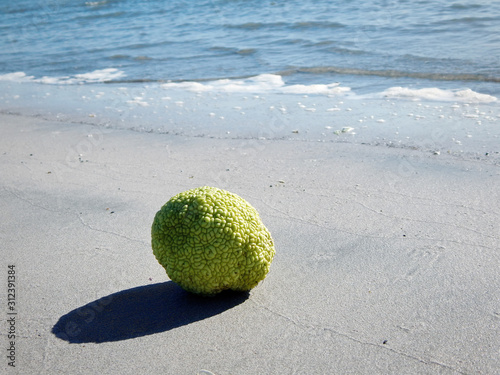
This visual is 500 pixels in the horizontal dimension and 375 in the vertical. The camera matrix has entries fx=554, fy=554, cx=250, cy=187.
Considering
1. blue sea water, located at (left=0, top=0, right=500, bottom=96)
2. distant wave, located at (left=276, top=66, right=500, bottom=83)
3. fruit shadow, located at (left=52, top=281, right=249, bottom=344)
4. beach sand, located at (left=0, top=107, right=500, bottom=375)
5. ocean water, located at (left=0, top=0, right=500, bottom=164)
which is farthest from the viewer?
blue sea water, located at (left=0, top=0, right=500, bottom=96)

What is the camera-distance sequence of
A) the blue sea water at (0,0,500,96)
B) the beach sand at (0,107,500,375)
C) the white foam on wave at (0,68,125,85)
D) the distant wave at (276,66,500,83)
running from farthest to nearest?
the white foam on wave at (0,68,125,85) → the blue sea water at (0,0,500,96) → the distant wave at (276,66,500,83) → the beach sand at (0,107,500,375)

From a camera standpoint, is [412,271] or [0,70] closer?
[412,271]

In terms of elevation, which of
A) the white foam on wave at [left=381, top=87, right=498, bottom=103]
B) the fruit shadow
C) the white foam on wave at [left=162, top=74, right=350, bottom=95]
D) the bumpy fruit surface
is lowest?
the white foam on wave at [left=381, top=87, right=498, bottom=103]

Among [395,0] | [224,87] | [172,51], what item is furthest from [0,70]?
[395,0]

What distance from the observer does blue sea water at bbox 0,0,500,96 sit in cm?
959

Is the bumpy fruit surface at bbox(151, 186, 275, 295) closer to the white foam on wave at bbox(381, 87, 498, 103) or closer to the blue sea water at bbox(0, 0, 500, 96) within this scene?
the white foam on wave at bbox(381, 87, 498, 103)

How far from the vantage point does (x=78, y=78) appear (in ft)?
36.1

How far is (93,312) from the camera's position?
3.19 metres

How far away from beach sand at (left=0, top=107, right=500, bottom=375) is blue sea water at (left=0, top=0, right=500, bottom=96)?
391 centimetres

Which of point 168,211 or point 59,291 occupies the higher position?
point 168,211

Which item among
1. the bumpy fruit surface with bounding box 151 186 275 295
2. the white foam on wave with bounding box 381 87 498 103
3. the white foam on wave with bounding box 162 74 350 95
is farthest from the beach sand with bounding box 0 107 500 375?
the white foam on wave with bounding box 162 74 350 95

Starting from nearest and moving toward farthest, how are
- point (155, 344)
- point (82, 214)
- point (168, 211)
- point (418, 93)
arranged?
1. point (155, 344)
2. point (168, 211)
3. point (82, 214)
4. point (418, 93)

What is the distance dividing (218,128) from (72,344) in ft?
14.5

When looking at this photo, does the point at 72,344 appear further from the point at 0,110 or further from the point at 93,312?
the point at 0,110
